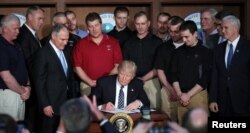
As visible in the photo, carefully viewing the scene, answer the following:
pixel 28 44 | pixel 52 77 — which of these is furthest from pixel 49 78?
pixel 28 44

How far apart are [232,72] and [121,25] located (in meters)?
1.57

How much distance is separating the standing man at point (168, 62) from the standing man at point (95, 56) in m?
0.45

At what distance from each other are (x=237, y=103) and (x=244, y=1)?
2.66 m

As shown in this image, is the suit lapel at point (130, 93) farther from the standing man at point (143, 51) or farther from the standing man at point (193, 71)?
the standing man at point (143, 51)

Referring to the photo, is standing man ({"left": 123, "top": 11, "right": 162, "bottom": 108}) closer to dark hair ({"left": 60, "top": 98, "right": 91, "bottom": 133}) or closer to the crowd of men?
the crowd of men

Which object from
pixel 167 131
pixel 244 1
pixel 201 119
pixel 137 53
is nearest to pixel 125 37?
pixel 137 53

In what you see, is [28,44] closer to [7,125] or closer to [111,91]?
[111,91]

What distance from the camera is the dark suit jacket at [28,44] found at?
17.9 feet

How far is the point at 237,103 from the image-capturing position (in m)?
4.93

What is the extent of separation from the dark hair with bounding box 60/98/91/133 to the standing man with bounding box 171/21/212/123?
8.90 feet

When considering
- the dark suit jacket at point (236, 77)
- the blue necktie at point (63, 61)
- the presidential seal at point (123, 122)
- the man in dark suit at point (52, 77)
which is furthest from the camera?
the blue necktie at point (63, 61)

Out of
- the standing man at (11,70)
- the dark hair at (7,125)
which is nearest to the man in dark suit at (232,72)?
the standing man at (11,70)

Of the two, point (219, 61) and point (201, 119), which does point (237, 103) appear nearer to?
point (219, 61)

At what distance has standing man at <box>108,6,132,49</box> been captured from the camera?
587 centimetres
